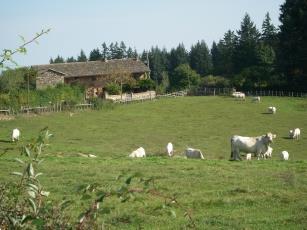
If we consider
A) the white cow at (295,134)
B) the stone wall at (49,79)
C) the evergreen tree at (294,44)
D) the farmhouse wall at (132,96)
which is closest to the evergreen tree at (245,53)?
the evergreen tree at (294,44)

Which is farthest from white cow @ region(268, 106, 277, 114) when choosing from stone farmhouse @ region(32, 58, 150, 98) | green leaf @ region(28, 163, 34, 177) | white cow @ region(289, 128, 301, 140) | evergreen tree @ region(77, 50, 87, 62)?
evergreen tree @ region(77, 50, 87, 62)

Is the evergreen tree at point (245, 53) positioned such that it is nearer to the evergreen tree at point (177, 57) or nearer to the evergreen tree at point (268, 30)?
the evergreen tree at point (268, 30)

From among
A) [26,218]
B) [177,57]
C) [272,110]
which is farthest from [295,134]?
[177,57]

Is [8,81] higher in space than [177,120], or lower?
higher

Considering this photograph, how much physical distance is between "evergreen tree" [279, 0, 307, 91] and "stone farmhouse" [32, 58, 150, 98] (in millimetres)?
20167

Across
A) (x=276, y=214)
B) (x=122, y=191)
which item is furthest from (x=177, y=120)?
(x=122, y=191)

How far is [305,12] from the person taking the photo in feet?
198

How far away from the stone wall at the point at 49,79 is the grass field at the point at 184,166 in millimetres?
22028

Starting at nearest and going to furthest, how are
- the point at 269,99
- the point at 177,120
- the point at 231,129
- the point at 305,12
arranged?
the point at 231,129, the point at 177,120, the point at 269,99, the point at 305,12

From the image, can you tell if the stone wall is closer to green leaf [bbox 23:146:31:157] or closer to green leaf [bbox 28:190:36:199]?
green leaf [bbox 23:146:31:157]

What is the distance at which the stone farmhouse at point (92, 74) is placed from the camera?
221 feet

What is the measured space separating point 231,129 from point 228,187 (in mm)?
24553

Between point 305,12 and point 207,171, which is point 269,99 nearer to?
point 305,12

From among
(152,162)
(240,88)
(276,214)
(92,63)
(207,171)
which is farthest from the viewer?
(92,63)
